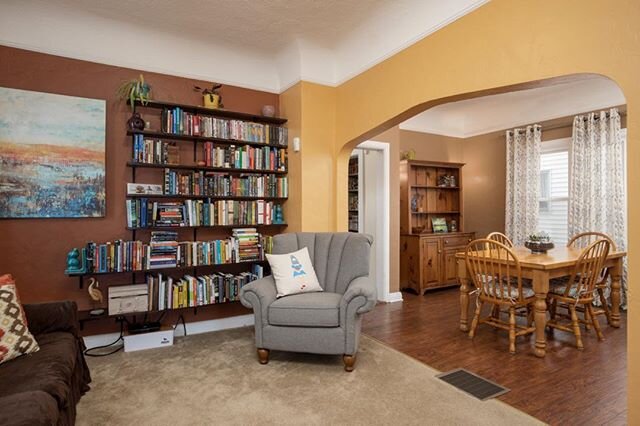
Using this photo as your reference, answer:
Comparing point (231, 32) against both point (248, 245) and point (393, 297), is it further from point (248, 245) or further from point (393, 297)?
point (393, 297)

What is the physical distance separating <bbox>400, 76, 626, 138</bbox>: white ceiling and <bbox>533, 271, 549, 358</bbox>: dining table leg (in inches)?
101

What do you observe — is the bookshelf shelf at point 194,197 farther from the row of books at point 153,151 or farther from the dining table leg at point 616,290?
the dining table leg at point 616,290

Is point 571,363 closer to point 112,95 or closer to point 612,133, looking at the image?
point 612,133

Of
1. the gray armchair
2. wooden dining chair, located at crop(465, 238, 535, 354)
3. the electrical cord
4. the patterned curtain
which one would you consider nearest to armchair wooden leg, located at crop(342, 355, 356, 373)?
the gray armchair

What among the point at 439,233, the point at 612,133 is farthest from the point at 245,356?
the point at 612,133

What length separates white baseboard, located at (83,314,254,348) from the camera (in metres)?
3.17

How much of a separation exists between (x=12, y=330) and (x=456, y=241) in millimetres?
5064

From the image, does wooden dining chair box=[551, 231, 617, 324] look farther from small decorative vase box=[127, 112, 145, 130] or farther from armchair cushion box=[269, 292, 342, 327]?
small decorative vase box=[127, 112, 145, 130]

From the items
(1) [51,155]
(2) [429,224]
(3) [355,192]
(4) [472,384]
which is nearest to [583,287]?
(4) [472,384]

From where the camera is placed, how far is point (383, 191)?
15.4ft

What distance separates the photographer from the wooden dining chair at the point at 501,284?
9.80ft

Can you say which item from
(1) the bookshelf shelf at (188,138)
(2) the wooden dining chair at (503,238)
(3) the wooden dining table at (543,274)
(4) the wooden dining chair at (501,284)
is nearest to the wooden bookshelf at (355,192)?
(1) the bookshelf shelf at (188,138)

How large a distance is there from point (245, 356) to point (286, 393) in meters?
0.74

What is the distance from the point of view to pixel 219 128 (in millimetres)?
3527
